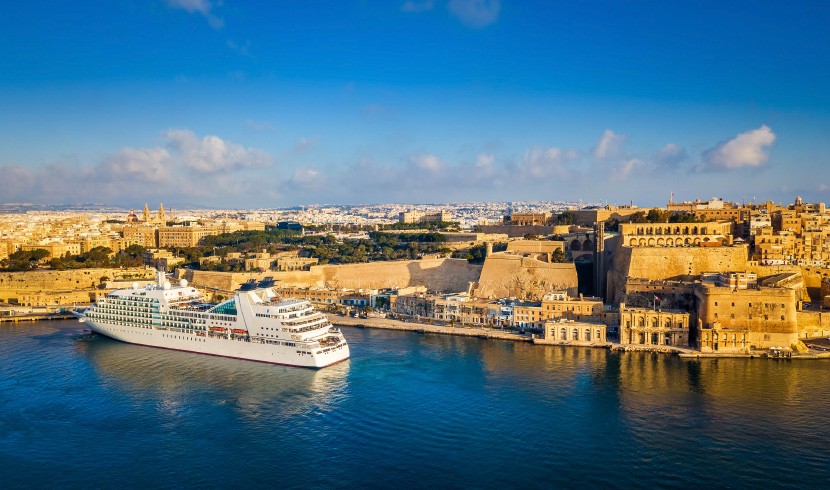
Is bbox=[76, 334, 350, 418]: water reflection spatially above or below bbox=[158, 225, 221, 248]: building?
below

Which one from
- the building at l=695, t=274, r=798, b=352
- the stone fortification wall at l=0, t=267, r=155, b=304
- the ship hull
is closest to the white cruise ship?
the ship hull

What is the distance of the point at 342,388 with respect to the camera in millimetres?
13711

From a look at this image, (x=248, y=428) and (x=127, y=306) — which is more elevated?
(x=127, y=306)

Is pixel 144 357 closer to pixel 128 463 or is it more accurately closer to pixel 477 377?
pixel 128 463

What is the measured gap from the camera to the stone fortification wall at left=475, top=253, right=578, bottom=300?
2247 centimetres

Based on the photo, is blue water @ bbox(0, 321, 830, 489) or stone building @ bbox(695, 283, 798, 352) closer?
blue water @ bbox(0, 321, 830, 489)

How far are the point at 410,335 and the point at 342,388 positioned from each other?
19.2 ft

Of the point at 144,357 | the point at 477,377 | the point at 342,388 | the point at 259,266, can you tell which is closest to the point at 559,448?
the point at 477,377

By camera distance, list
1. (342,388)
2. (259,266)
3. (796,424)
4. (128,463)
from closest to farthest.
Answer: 1. (128,463)
2. (796,424)
3. (342,388)
4. (259,266)

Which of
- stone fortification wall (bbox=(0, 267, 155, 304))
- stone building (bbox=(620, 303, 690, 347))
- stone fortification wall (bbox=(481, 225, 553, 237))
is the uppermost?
stone fortification wall (bbox=(481, 225, 553, 237))

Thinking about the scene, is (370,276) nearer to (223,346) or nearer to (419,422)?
(223,346)

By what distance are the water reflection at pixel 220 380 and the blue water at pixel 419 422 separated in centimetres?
6

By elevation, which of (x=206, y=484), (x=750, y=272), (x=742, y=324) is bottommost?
(x=206, y=484)

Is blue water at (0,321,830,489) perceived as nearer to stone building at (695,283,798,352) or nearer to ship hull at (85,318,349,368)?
ship hull at (85,318,349,368)
